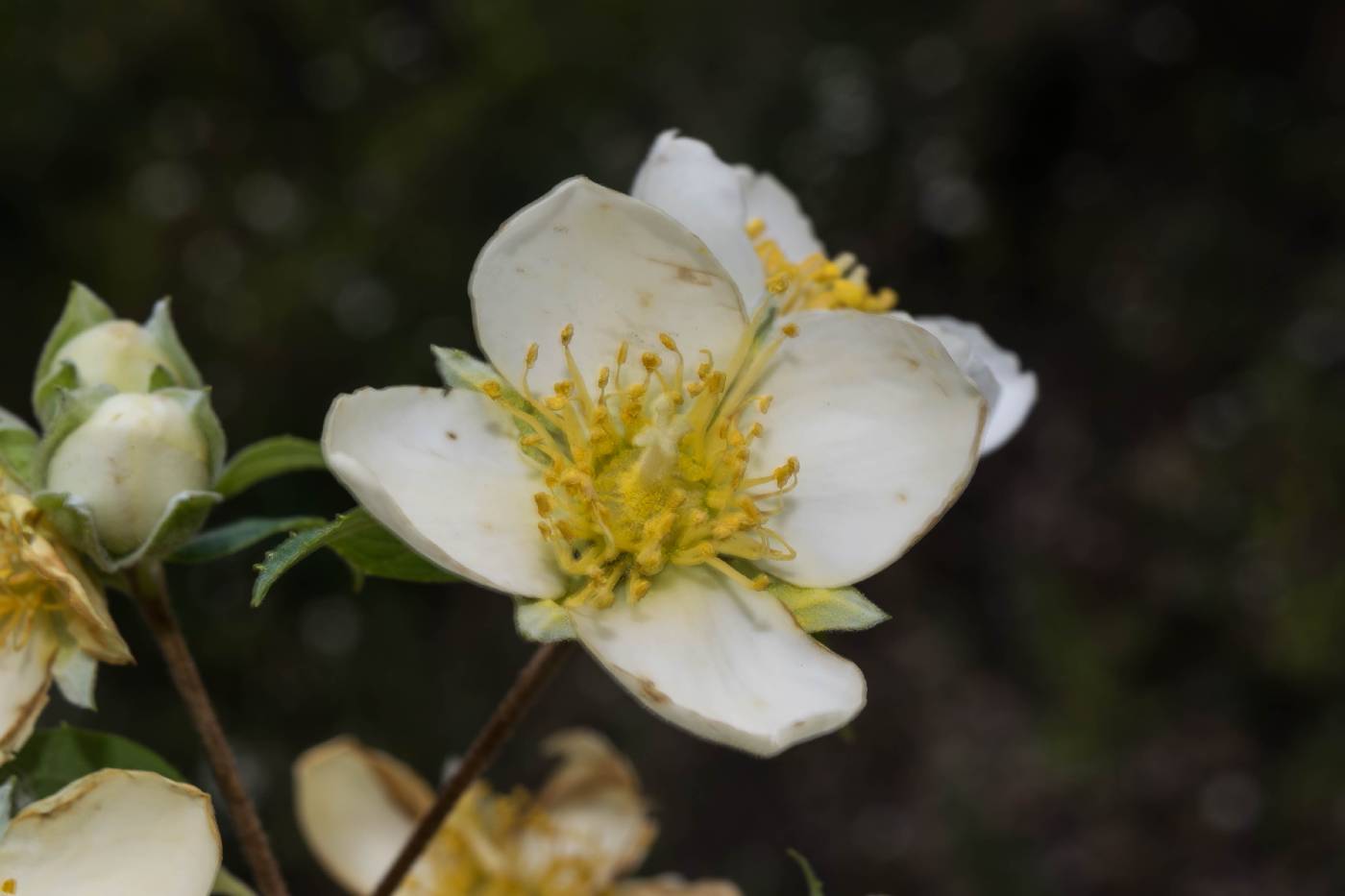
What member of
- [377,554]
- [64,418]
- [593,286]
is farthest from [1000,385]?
[64,418]

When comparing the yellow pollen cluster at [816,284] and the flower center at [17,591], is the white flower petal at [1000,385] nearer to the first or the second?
the yellow pollen cluster at [816,284]

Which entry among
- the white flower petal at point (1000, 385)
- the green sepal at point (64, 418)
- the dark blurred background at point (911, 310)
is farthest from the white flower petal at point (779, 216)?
the dark blurred background at point (911, 310)

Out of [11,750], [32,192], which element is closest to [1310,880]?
[11,750]

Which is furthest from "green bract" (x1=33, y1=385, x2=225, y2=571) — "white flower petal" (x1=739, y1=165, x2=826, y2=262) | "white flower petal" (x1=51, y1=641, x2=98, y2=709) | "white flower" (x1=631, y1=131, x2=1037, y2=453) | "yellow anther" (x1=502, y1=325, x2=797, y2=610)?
"white flower petal" (x1=739, y1=165, x2=826, y2=262)

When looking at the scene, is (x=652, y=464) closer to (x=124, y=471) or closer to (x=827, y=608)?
(x=827, y=608)

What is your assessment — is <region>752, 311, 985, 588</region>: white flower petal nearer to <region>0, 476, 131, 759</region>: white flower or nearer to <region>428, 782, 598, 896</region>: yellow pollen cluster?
<region>0, 476, 131, 759</region>: white flower
